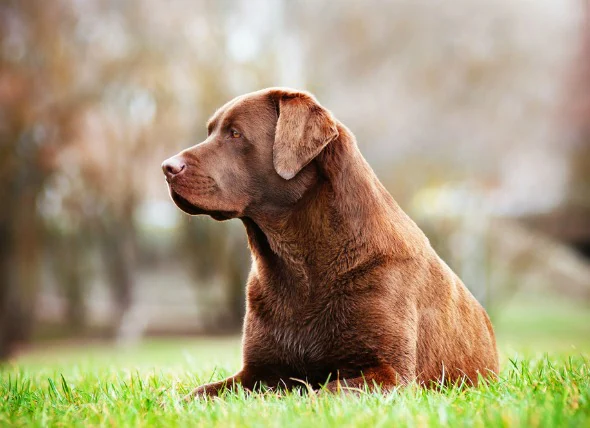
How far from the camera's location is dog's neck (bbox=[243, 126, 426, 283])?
3.48 metres

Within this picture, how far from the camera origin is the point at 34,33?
44.3 feet

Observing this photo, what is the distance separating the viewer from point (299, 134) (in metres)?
3.52

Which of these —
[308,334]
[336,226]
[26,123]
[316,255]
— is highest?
[26,123]

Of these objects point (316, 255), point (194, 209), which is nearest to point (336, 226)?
point (316, 255)

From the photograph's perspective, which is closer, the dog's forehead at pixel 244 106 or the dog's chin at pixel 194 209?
the dog's chin at pixel 194 209

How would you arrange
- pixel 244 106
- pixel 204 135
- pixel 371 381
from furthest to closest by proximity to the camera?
1. pixel 204 135
2. pixel 244 106
3. pixel 371 381

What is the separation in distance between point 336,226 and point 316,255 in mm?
177

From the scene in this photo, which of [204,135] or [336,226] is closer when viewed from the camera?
[336,226]

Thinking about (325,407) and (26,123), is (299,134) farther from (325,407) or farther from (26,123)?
(26,123)

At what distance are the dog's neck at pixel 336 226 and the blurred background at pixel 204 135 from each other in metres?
→ 10.3

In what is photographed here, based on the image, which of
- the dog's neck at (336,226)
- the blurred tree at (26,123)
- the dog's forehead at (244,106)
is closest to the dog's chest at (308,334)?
the dog's neck at (336,226)

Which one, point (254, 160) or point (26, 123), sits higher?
point (26, 123)

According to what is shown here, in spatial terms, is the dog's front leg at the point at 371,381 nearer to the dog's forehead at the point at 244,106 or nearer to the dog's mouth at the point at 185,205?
the dog's mouth at the point at 185,205

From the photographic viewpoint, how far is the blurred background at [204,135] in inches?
559
